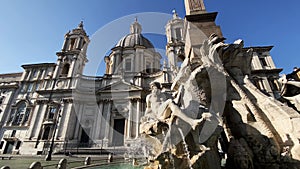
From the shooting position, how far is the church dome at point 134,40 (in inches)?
1426

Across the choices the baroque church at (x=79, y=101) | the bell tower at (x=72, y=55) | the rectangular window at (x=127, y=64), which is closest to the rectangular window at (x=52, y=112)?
the baroque church at (x=79, y=101)

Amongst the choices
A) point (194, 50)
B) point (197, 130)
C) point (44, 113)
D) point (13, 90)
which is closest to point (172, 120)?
point (197, 130)

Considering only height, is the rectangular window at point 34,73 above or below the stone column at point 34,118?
above

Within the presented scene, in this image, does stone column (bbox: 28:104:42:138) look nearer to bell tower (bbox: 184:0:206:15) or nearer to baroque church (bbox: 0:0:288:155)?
baroque church (bbox: 0:0:288:155)

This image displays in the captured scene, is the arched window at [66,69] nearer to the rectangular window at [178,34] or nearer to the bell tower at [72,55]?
the bell tower at [72,55]

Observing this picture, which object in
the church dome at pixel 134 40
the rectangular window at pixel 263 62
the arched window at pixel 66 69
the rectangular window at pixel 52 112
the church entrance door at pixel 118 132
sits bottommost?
the church entrance door at pixel 118 132

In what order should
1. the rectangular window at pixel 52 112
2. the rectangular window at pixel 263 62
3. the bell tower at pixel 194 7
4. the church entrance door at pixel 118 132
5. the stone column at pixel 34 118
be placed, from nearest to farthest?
the bell tower at pixel 194 7
the church entrance door at pixel 118 132
the stone column at pixel 34 118
the rectangular window at pixel 52 112
the rectangular window at pixel 263 62

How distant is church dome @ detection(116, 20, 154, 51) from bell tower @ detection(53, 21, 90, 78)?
8.38 m

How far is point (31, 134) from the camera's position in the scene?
23203mm

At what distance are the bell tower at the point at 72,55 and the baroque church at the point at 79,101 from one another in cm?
17

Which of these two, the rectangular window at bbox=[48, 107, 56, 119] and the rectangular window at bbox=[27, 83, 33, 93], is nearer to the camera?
the rectangular window at bbox=[48, 107, 56, 119]

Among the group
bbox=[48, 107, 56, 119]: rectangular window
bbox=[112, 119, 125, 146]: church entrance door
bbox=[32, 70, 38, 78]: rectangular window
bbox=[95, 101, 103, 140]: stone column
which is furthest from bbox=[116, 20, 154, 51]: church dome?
bbox=[48, 107, 56, 119]: rectangular window

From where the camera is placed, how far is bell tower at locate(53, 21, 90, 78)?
2896cm

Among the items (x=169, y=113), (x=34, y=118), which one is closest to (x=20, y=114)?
(x=34, y=118)
